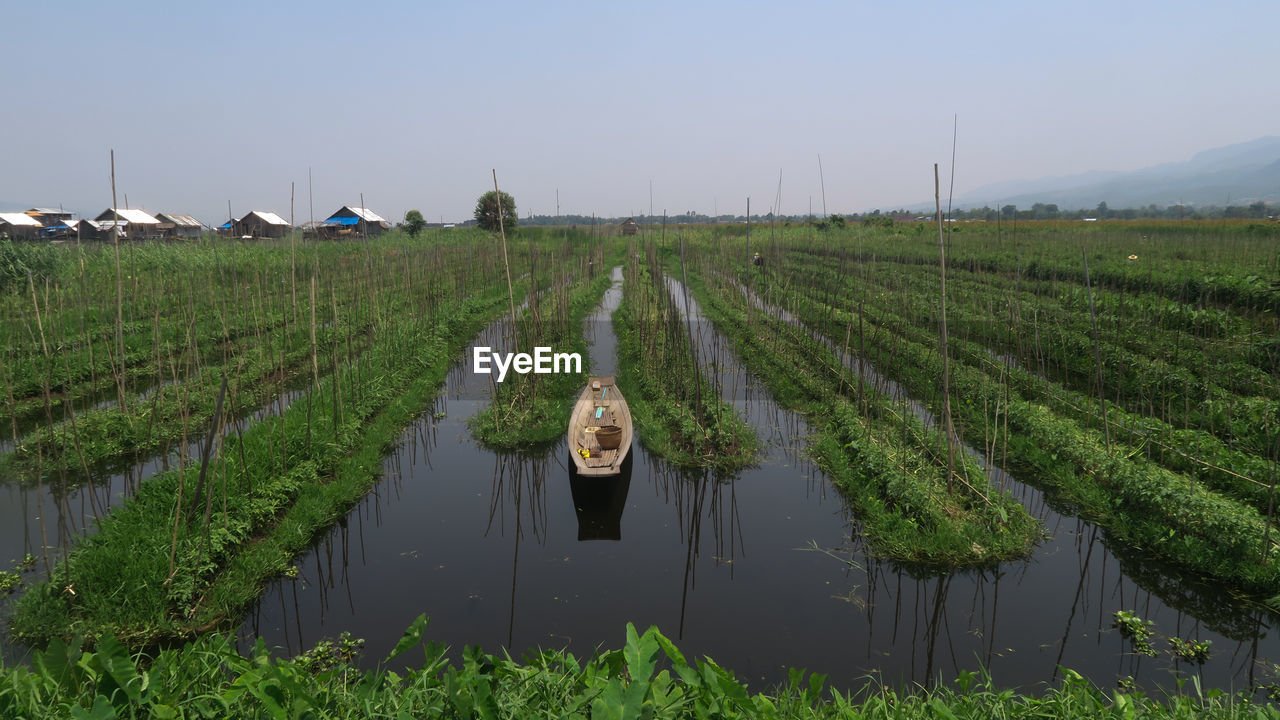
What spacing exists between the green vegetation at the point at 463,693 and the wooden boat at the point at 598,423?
337cm

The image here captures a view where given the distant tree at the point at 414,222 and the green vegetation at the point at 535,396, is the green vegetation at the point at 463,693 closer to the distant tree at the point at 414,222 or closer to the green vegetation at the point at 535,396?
the green vegetation at the point at 535,396

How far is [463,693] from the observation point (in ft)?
8.72

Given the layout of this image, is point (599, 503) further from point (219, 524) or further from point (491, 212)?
point (491, 212)

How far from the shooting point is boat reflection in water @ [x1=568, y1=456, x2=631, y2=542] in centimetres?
612

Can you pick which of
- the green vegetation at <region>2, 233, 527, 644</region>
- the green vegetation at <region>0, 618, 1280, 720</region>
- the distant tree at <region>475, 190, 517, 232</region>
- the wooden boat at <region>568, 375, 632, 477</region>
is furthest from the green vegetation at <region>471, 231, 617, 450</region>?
the distant tree at <region>475, 190, 517, 232</region>

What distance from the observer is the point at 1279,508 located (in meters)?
5.50

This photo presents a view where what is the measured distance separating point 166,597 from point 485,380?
22.0ft

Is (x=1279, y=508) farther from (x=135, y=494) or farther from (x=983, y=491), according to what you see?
(x=135, y=494)

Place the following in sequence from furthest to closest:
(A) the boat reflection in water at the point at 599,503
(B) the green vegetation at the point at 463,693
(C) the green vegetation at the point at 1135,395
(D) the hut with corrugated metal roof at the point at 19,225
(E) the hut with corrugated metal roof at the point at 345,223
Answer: (E) the hut with corrugated metal roof at the point at 345,223 < (D) the hut with corrugated metal roof at the point at 19,225 < (A) the boat reflection in water at the point at 599,503 < (C) the green vegetation at the point at 1135,395 < (B) the green vegetation at the point at 463,693

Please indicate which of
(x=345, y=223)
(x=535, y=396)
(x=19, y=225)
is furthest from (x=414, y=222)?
(x=535, y=396)

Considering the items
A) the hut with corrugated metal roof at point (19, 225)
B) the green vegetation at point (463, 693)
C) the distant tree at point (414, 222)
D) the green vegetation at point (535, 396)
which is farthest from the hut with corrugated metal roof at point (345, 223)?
the green vegetation at point (463, 693)

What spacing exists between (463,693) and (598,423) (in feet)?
16.5

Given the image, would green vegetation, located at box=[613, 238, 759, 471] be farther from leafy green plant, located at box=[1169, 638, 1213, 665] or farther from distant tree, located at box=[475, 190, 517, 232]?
distant tree, located at box=[475, 190, 517, 232]

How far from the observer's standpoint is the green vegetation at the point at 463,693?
2.48 m
